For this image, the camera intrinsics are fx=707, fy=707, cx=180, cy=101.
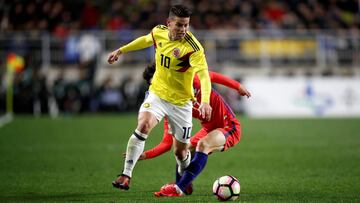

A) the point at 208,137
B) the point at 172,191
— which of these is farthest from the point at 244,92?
the point at 172,191

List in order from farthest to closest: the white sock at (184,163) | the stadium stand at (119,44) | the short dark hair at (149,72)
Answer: the stadium stand at (119,44), the short dark hair at (149,72), the white sock at (184,163)

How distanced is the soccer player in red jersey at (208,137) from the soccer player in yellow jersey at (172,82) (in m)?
0.33

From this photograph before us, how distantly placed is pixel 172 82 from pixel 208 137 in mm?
868

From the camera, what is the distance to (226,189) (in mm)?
8727

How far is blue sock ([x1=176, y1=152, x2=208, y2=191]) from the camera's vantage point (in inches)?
350

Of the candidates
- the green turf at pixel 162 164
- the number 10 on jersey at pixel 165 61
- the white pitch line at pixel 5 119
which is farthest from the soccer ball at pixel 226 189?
the white pitch line at pixel 5 119

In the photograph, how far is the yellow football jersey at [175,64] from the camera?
881cm

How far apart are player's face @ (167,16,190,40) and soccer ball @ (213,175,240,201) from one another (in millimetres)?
1886

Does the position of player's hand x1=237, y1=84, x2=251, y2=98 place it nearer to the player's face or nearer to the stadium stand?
the player's face

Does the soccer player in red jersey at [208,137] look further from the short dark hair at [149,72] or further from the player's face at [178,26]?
the player's face at [178,26]

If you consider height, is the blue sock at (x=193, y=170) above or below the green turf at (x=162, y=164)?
above

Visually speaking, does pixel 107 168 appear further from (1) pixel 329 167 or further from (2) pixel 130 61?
(2) pixel 130 61

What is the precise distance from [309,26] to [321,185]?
18.8 meters

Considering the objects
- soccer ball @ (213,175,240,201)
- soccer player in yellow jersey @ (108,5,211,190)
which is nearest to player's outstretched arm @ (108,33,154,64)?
soccer player in yellow jersey @ (108,5,211,190)
